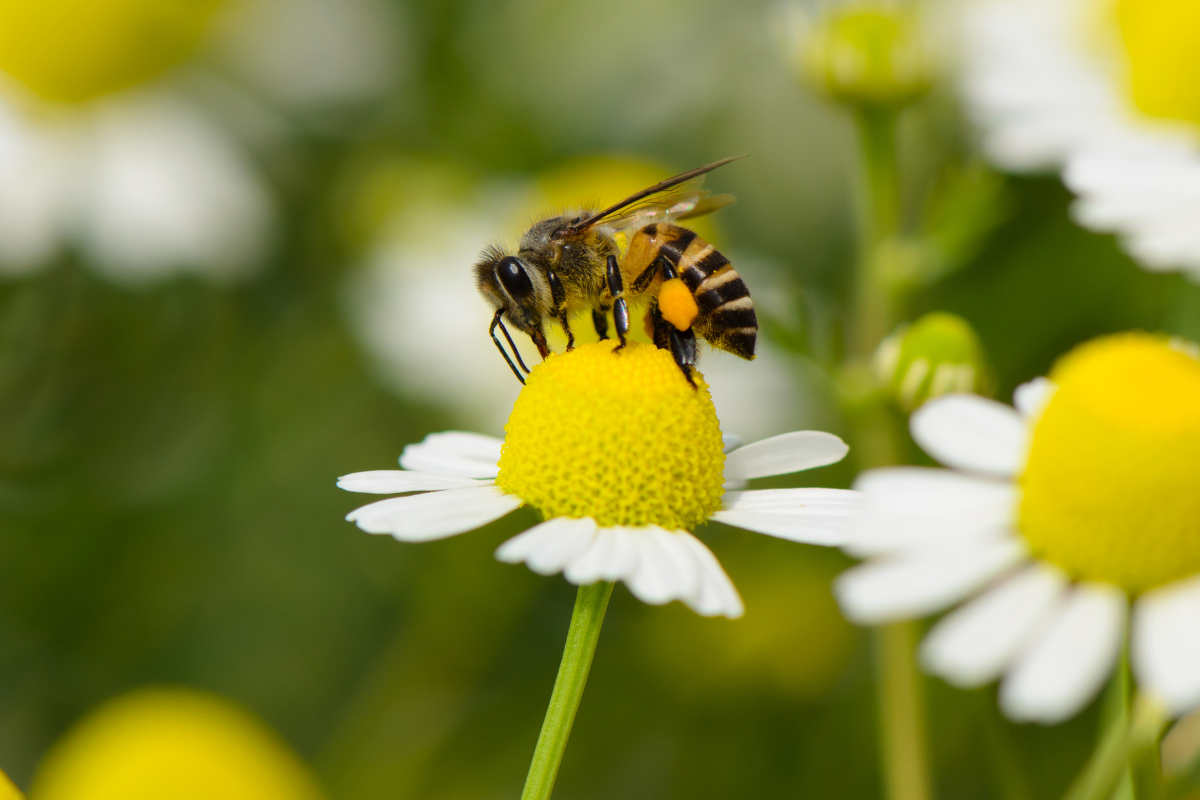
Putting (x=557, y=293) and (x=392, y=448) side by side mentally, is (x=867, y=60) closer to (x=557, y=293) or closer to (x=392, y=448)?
(x=557, y=293)

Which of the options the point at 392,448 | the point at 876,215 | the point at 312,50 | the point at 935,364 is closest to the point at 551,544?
the point at 935,364

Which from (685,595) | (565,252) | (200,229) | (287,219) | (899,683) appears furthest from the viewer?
(287,219)

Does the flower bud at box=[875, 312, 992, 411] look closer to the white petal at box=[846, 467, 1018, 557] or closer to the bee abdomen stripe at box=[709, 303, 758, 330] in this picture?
the bee abdomen stripe at box=[709, 303, 758, 330]

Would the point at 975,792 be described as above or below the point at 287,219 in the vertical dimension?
below

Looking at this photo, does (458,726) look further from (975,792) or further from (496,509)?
(496,509)

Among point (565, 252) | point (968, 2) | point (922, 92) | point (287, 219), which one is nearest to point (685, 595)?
point (565, 252)

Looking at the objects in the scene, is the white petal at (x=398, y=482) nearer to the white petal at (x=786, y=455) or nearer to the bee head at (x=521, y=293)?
the white petal at (x=786, y=455)
